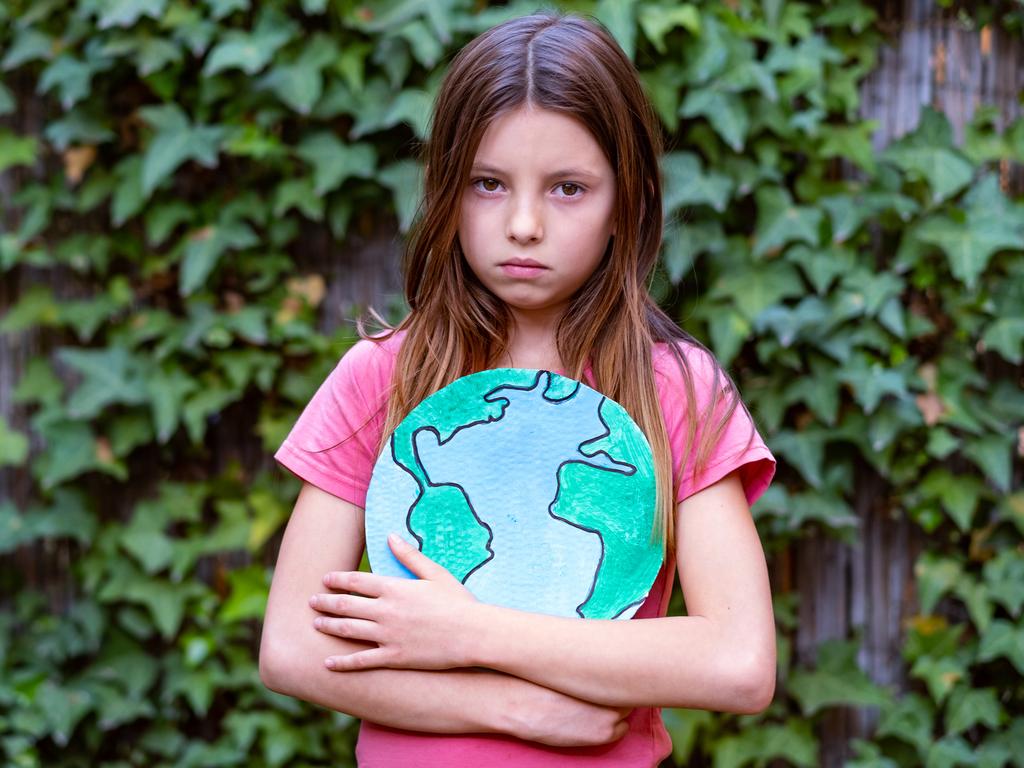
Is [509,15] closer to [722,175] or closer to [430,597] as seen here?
[722,175]

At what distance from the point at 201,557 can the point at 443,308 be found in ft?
6.52

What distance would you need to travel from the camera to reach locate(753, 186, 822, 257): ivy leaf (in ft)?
9.26

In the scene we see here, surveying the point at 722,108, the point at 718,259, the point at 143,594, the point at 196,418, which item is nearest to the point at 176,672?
the point at 143,594

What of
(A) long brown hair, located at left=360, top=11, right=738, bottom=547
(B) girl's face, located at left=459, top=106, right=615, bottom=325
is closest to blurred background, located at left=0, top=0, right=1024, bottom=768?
(A) long brown hair, located at left=360, top=11, right=738, bottom=547

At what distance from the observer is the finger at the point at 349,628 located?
1219 millimetres

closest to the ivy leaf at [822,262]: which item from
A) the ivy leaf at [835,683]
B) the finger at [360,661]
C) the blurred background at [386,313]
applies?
the blurred background at [386,313]

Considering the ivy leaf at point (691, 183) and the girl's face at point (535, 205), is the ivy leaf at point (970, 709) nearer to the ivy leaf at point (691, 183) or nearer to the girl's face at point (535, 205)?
the ivy leaf at point (691, 183)

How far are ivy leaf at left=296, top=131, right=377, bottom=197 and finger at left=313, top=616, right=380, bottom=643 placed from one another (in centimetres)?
180

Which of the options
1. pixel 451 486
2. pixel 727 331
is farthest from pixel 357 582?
pixel 727 331

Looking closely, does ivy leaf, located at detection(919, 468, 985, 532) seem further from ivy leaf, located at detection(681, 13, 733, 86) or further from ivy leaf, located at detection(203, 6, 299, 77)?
ivy leaf, located at detection(203, 6, 299, 77)

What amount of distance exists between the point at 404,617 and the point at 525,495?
199 mm

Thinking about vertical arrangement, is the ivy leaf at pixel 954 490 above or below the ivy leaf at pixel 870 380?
below

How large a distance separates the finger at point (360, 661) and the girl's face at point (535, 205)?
45 centimetres

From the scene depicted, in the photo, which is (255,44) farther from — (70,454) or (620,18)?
(70,454)
